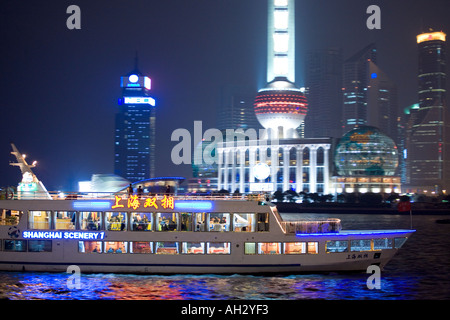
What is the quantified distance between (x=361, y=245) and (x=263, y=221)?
588 cm

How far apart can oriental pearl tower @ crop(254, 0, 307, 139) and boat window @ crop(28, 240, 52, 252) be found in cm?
15608

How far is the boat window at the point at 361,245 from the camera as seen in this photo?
33500mm

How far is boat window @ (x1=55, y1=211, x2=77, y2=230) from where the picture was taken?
33.2 m

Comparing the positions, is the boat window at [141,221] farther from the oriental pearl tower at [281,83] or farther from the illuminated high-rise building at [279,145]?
the oriental pearl tower at [281,83]

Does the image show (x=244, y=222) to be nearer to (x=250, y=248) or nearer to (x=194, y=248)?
(x=250, y=248)

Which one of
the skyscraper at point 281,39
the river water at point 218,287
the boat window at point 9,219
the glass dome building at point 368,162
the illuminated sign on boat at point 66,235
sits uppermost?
the skyscraper at point 281,39

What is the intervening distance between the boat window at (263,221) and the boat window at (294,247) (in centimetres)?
145

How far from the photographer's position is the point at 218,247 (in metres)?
32.4

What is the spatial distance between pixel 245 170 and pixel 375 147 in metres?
38.3

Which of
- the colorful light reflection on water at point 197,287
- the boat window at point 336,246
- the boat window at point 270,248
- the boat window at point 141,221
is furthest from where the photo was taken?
the boat window at point 336,246

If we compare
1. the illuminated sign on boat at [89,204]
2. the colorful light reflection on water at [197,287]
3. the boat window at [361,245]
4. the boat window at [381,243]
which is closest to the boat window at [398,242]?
the boat window at [381,243]
